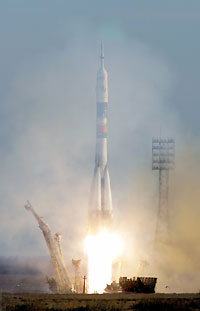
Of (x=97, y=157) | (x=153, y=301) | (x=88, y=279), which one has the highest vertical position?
(x=97, y=157)

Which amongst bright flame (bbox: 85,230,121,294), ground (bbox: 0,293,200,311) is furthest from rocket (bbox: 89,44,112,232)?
ground (bbox: 0,293,200,311)

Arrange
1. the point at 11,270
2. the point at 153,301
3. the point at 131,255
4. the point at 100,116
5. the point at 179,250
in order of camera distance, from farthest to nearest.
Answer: the point at 11,270 < the point at 179,250 < the point at 131,255 < the point at 100,116 < the point at 153,301

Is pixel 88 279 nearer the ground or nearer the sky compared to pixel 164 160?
nearer the ground

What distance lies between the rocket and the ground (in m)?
27.7

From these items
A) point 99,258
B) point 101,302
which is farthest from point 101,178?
point 101,302

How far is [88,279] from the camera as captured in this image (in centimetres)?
11706

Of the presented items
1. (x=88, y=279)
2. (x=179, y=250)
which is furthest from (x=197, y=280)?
(x=88, y=279)

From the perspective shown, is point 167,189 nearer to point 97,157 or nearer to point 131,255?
point 131,255

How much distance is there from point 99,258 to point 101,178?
26.6ft

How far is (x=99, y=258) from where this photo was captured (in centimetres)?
11600

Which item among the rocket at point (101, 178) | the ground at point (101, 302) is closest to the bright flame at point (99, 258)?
the rocket at point (101, 178)

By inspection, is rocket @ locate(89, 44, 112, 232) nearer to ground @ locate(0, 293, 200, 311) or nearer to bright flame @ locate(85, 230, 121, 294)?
bright flame @ locate(85, 230, 121, 294)

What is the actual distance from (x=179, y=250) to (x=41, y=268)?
59380 mm

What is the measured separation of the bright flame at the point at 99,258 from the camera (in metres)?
116
